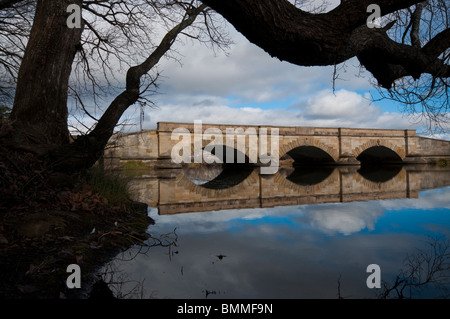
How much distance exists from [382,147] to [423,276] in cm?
2746

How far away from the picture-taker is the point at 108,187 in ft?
16.1

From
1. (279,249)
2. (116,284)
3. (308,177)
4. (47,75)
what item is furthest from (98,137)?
(308,177)

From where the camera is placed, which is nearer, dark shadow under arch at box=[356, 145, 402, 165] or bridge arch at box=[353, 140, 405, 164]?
bridge arch at box=[353, 140, 405, 164]

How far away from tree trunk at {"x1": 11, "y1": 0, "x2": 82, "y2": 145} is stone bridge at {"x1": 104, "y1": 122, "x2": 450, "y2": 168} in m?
9.96

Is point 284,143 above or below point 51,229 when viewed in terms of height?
above

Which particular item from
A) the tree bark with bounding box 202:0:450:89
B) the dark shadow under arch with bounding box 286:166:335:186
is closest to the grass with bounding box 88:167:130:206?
the tree bark with bounding box 202:0:450:89

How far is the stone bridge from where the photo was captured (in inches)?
768

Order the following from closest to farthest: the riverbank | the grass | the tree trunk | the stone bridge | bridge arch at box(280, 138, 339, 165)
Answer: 1. the riverbank
2. the tree trunk
3. the grass
4. the stone bridge
5. bridge arch at box(280, 138, 339, 165)

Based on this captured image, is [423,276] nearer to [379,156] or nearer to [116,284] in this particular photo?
[116,284]

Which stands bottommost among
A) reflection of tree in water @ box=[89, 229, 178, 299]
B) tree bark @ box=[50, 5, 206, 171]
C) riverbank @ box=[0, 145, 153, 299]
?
reflection of tree in water @ box=[89, 229, 178, 299]

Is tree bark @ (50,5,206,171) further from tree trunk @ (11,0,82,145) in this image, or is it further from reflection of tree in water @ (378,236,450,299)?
reflection of tree in water @ (378,236,450,299)

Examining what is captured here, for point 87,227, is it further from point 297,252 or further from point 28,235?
point 297,252

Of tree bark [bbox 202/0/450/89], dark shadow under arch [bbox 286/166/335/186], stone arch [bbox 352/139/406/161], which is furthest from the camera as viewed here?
stone arch [bbox 352/139/406/161]

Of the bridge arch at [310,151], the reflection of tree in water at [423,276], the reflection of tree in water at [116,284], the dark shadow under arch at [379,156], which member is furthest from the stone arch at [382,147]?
the reflection of tree in water at [116,284]
